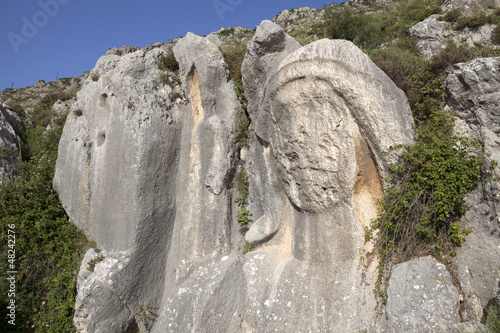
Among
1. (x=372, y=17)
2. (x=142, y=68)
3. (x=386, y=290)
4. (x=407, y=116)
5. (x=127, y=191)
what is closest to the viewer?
(x=386, y=290)

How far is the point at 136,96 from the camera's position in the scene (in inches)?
267

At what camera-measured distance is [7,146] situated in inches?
337

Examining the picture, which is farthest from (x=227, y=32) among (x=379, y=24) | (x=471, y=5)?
(x=471, y=5)

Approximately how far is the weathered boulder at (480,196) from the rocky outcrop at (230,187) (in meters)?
1.04

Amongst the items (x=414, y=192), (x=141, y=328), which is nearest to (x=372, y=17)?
(x=414, y=192)

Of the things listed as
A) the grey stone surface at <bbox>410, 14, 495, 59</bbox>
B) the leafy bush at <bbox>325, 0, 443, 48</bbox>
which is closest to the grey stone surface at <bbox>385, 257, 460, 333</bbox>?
the grey stone surface at <bbox>410, 14, 495, 59</bbox>

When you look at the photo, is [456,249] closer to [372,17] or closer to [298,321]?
[298,321]

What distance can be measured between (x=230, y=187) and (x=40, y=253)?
15.6 feet

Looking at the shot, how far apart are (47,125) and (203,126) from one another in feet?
24.7

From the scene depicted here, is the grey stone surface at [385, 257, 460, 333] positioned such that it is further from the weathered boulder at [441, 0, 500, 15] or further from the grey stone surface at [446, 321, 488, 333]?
the weathered boulder at [441, 0, 500, 15]

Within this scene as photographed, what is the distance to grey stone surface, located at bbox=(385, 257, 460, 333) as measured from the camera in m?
4.08

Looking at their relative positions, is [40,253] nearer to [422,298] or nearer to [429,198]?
[422,298]

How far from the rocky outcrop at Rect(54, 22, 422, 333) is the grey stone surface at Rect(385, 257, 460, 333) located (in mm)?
543

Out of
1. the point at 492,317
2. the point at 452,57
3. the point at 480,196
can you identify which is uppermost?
the point at 452,57
